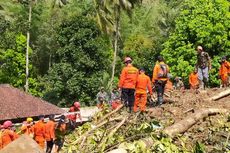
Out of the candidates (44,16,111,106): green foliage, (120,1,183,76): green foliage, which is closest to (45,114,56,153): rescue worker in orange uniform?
(44,16,111,106): green foliage

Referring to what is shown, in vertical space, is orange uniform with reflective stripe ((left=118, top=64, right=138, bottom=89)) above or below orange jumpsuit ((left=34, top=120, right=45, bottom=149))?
above

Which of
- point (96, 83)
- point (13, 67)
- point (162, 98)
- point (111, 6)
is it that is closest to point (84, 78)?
point (96, 83)

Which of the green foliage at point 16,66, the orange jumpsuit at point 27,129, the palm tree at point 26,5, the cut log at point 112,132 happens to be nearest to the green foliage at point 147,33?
the palm tree at point 26,5

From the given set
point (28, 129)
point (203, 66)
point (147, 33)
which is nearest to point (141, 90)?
point (203, 66)

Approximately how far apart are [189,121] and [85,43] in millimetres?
29856

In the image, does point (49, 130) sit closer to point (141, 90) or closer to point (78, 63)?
point (141, 90)

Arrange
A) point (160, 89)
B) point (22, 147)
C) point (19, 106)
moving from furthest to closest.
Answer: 1. point (19, 106)
2. point (160, 89)
3. point (22, 147)

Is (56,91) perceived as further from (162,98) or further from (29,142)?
(29,142)

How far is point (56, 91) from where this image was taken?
140ft

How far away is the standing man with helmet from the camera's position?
17534 mm

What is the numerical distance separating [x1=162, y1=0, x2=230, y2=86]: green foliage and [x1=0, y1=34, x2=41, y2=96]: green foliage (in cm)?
1709

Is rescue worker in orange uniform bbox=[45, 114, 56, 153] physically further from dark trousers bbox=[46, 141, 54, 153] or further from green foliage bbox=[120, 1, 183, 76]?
green foliage bbox=[120, 1, 183, 76]

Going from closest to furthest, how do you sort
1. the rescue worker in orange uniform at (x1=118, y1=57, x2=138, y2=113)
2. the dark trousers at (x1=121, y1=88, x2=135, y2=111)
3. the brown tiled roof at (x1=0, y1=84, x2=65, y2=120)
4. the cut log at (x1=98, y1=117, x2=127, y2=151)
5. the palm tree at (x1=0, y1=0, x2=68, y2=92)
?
the cut log at (x1=98, y1=117, x2=127, y2=151) < the rescue worker in orange uniform at (x1=118, y1=57, x2=138, y2=113) < the dark trousers at (x1=121, y1=88, x2=135, y2=111) < the brown tiled roof at (x1=0, y1=84, x2=65, y2=120) < the palm tree at (x1=0, y1=0, x2=68, y2=92)

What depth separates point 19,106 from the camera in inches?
1150
